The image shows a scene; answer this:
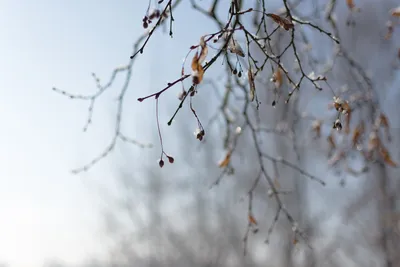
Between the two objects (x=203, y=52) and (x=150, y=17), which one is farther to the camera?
(x=150, y=17)

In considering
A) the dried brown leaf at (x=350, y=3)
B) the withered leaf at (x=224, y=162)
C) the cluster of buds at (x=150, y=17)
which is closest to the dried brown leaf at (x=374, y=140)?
the dried brown leaf at (x=350, y=3)

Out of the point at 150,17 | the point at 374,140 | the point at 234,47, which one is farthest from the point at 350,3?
the point at 234,47

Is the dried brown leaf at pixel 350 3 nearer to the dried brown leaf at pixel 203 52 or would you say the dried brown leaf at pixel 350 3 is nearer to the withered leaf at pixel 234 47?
the withered leaf at pixel 234 47

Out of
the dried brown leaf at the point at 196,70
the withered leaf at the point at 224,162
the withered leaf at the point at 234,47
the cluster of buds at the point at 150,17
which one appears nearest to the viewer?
the dried brown leaf at the point at 196,70

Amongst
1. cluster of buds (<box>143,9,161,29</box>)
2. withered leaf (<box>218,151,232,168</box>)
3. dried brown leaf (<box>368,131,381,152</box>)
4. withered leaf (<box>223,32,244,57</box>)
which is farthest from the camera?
dried brown leaf (<box>368,131,381,152</box>)

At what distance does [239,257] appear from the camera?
34.0 ft

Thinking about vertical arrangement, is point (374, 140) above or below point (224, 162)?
above

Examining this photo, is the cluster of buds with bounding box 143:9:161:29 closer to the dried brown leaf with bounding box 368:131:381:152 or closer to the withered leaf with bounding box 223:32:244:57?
the withered leaf with bounding box 223:32:244:57

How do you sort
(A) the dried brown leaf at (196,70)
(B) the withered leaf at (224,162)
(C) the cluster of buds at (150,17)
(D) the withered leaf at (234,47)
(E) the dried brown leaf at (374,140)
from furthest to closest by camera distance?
(E) the dried brown leaf at (374,140), (B) the withered leaf at (224,162), (C) the cluster of buds at (150,17), (D) the withered leaf at (234,47), (A) the dried brown leaf at (196,70)

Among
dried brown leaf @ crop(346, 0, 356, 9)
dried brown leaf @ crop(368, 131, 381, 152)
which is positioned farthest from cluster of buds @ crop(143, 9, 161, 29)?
dried brown leaf @ crop(368, 131, 381, 152)

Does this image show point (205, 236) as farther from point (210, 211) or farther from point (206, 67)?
point (206, 67)

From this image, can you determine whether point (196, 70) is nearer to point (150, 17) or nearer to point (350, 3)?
point (150, 17)

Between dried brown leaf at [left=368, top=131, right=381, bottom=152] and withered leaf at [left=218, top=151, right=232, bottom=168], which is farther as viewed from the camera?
dried brown leaf at [left=368, top=131, right=381, bottom=152]

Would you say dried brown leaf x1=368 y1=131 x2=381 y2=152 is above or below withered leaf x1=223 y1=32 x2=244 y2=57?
above
